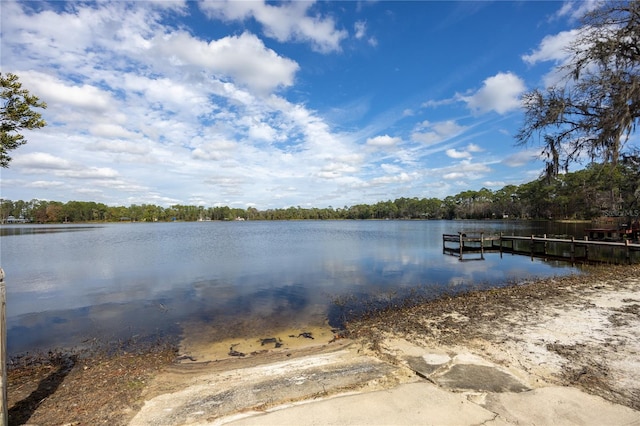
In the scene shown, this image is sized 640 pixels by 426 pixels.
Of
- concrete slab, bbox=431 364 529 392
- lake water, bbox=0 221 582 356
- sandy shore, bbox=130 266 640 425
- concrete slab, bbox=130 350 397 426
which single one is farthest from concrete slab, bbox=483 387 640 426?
lake water, bbox=0 221 582 356

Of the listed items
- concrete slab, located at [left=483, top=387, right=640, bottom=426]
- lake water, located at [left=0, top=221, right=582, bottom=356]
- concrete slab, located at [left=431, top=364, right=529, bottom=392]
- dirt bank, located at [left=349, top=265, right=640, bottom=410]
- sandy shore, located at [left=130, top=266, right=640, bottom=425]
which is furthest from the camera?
lake water, located at [left=0, top=221, right=582, bottom=356]

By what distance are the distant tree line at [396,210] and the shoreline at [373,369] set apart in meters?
63.4

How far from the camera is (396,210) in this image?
161 meters

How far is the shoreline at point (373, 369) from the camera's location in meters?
4.01

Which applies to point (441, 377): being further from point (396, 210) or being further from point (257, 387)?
point (396, 210)

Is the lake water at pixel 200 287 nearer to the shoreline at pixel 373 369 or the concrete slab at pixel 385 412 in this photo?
the shoreline at pixel 373 369

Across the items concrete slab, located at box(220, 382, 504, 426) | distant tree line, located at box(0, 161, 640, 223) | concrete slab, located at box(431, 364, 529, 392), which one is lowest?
concrete slab, located at box(431, 364, 529, 392)

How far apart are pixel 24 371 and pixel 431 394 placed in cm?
784

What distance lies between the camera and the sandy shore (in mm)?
3548

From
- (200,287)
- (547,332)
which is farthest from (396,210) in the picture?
(547,332)

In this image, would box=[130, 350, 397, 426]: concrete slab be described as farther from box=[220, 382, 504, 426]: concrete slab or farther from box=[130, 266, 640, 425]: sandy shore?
box=[220, 382, 504, 426]: concrete slab

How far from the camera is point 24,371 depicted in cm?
638

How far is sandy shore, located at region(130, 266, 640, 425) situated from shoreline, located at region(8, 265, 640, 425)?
2 centimetres

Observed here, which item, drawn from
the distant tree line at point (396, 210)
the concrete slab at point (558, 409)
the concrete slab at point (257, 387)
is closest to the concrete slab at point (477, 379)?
the concrete slab at point (558, 409)
